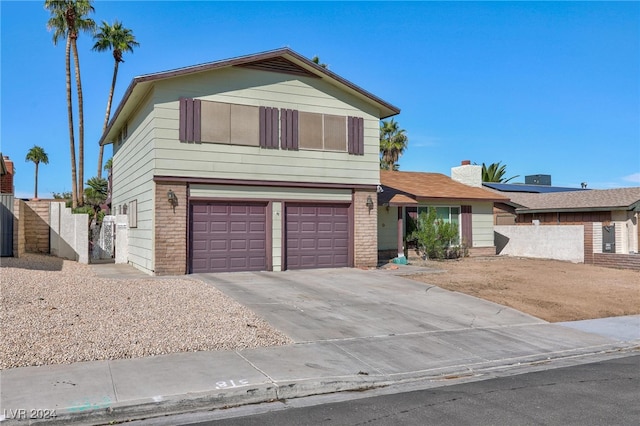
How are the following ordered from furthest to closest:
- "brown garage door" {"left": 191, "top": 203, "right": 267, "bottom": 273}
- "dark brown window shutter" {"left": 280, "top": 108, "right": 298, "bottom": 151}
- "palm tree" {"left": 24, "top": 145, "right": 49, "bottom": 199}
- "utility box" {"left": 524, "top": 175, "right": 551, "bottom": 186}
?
"palm tree" {"left": 24, "top": 145, "right": 49, "bottom": 199} → "utility box" {"left": 524, "top": 175, "right": 551, "bottom": 186} → "dark brown window shutter" {"left": 280, "top": 108, "right": 298, "bottom": 151} → "brown garage door" {"left": 191, "top": 203, "right": 267, "bottom": 273}

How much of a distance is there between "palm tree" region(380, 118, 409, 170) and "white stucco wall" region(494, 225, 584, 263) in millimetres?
19634

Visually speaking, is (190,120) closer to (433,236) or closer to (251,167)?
(251,167)

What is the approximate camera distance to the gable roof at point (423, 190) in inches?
865

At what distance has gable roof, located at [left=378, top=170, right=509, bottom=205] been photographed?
22.0 m

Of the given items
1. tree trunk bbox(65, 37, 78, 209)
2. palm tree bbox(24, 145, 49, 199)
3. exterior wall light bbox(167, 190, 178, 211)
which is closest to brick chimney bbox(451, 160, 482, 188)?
exterior wall light bbox(167, 190, 178, 211)

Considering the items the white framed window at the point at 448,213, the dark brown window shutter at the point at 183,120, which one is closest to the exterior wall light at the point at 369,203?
the white framed window at the point at 448,213

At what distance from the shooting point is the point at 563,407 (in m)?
6.02

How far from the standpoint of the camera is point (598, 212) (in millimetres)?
28297

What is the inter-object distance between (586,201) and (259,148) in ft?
69.3

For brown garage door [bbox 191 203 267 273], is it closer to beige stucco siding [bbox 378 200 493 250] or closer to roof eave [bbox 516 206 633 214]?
beige stucco siding [bbox 378 200 493 250]

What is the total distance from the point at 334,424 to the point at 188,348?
338cm

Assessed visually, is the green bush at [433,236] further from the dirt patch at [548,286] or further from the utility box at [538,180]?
the utility box at [538,180]

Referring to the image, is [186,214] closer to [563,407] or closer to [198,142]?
[198,142]

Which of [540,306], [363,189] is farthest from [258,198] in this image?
[540,306]
